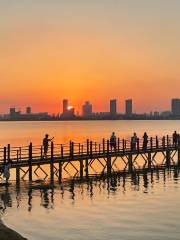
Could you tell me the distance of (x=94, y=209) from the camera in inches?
1179

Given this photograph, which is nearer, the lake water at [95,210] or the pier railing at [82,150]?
the lake water at [95,210]

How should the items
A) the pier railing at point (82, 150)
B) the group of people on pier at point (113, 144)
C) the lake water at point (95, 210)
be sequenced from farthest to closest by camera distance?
the pier railing at point (82, 150) → the group of people on pier at point (113, 144) → the lake water at point (95, 210)

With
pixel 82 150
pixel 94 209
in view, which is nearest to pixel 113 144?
pixel 82 150

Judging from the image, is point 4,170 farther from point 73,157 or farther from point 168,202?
point 168,202

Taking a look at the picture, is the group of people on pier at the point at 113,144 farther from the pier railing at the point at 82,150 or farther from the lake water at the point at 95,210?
the lake water at the point at 95,210

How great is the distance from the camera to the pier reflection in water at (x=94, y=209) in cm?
2458

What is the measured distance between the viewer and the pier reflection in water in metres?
24.6

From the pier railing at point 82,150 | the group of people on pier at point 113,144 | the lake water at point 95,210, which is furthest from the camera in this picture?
the pier railing at point 82,150

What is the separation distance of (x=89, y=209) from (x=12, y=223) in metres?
5.79

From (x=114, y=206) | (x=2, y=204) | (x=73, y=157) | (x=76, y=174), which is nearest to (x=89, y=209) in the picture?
(x=114, y=206)

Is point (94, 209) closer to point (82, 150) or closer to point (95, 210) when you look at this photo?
point (95, 210)

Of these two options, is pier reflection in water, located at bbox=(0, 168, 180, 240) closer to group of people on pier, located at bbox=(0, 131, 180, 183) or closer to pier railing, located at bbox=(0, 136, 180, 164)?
group of people on pier, located at bbox=(0, 131, 180, 183)

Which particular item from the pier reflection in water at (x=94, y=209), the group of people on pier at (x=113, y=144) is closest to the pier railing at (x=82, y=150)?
the group of people on pier at (x=113, y=144)

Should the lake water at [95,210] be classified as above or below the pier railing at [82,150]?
below
